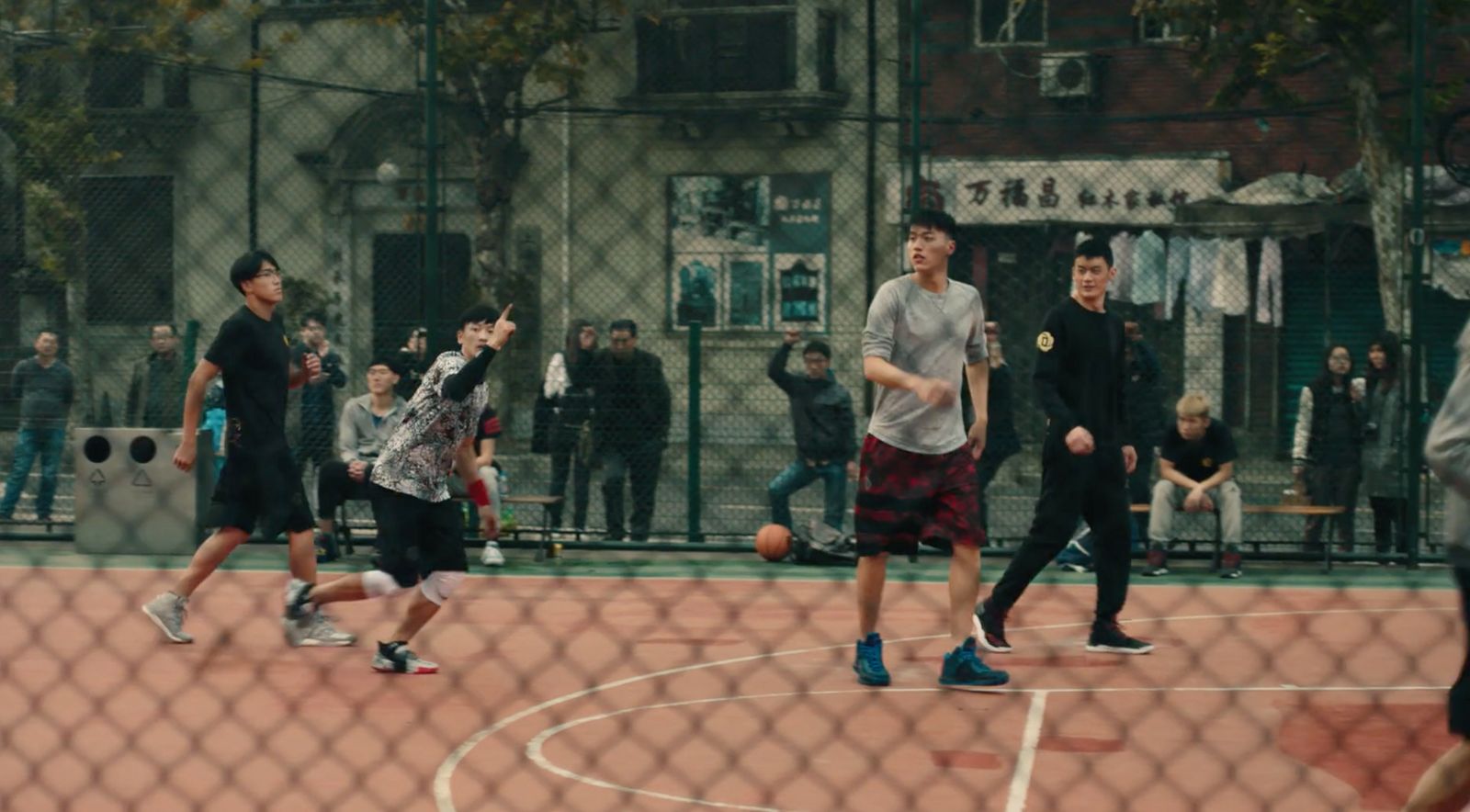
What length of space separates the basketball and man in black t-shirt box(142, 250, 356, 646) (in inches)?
131

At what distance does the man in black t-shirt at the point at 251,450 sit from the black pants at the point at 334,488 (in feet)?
9.54

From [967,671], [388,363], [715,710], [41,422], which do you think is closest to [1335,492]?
[967,671]

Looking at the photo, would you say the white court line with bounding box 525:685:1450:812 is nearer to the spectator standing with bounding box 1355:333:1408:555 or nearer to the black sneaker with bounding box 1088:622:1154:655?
the black sneaker with bounding box 1088:622:1154:655

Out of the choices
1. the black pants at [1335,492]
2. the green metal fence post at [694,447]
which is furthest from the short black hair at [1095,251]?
the green metal fence post at [694,447]

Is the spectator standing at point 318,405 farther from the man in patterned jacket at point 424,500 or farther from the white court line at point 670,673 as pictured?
the white court line at point 670,673

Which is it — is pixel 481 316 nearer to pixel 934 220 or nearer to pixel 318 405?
pixel 934 220

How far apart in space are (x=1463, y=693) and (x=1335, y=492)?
722cm

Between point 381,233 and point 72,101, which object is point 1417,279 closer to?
point 381,233

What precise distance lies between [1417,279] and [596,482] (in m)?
4.42

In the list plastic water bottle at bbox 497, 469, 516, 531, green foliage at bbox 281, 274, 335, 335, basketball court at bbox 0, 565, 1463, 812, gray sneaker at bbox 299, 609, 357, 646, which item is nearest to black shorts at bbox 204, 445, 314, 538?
gray sneaker at bbox 299, 609, 357, 646

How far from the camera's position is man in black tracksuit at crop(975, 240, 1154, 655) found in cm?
764

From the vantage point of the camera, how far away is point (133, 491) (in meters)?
11.5

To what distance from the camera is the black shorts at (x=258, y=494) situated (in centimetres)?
791

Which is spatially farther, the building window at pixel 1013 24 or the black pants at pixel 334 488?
the building window at pixel 1013 24
